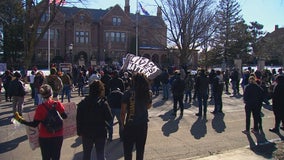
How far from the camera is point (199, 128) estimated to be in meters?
10.0

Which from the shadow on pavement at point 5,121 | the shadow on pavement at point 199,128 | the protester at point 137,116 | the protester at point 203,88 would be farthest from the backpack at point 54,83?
the protester at point 137,116

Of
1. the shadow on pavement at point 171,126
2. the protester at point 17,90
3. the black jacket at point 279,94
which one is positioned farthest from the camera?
the protester at point 17,90

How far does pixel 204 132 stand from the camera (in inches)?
373

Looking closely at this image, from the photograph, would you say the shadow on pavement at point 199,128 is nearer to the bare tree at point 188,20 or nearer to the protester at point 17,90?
the protester at point 17,90

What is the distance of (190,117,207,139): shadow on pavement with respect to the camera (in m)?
9.20

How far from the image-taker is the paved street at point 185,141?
23.0 feet

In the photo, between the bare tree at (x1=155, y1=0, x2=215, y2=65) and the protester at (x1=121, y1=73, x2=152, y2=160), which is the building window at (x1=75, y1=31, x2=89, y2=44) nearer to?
the bare tree at (x1=155, y1=0, x2=215, y2=65)

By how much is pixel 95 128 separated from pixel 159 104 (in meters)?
10.7

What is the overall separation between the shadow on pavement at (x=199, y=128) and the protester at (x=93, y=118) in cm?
451

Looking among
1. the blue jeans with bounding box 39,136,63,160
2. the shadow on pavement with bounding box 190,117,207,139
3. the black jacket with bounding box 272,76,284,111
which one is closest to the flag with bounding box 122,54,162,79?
the shadow on pavement with bounding box 190,117,207,139

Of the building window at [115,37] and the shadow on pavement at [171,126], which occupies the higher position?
the building window at [115,37]

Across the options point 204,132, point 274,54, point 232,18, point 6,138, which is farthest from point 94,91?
point 274,54

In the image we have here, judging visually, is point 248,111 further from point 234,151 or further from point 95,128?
point 95,128

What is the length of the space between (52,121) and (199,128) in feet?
20.2
